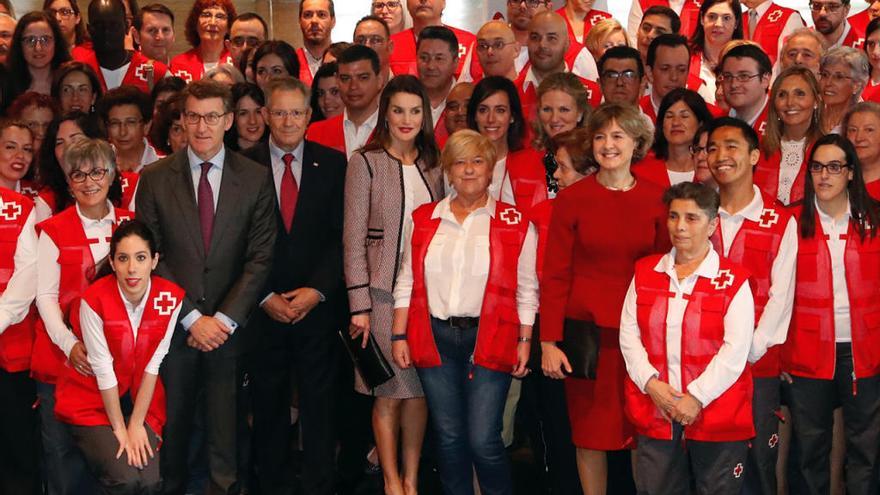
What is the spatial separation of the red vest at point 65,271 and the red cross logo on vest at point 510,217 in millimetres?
1734

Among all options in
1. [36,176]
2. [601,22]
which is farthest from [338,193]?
[601,22]

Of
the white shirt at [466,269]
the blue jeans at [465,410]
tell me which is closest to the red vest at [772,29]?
the white shirt at [466,269]

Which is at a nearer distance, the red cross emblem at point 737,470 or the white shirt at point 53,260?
Answer: the red cross emblem at point 737,470

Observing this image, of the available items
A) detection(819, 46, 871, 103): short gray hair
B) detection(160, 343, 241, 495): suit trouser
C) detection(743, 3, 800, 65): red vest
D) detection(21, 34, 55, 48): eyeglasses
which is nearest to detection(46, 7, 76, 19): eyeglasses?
detection(21, 34, 55, 48): eyeglasses

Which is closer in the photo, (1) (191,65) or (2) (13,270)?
(2) (13,270)

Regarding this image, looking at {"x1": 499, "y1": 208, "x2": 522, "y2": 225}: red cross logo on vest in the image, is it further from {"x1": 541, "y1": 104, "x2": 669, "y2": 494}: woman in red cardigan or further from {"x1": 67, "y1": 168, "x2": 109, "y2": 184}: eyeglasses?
{"x1": 67, "y1": 168, "x2": 109, "y2": 184}: eyeglasses

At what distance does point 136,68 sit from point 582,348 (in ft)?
11.8

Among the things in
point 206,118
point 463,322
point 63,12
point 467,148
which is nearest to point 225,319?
point 206,118

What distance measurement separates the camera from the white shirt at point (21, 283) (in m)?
5.43

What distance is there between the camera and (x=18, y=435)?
5.60m

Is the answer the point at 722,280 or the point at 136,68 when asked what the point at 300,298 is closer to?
the point at 722,280

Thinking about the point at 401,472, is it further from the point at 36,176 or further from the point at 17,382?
the point at 36,176

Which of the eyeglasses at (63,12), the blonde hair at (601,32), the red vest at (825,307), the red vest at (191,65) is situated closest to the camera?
the red vest at (825,307)

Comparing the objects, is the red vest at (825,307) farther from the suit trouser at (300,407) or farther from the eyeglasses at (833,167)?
the suit trouser at (300,407)
